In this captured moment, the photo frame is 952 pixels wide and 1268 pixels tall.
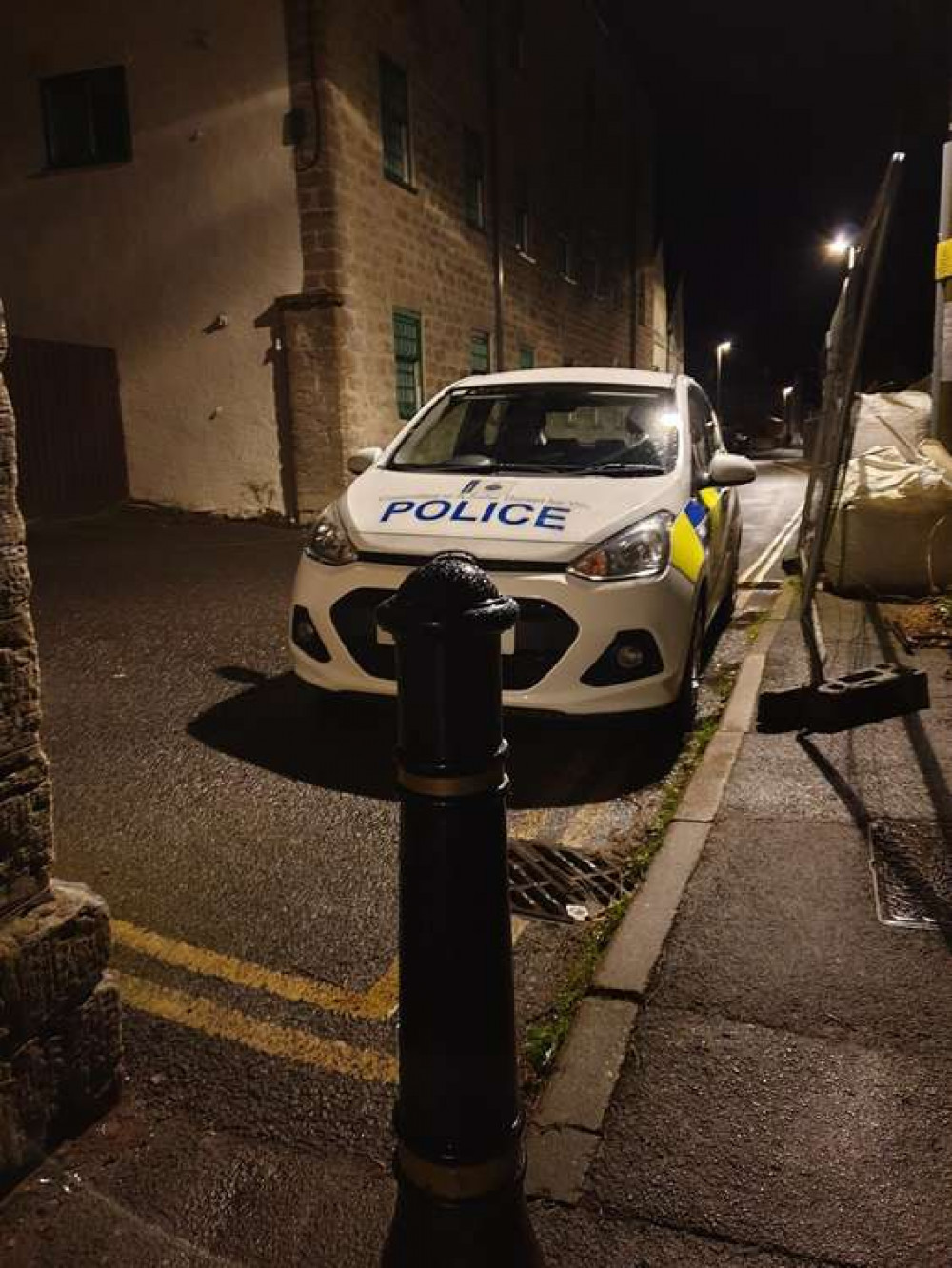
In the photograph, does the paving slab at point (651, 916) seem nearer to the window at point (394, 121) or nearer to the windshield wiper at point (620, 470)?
the windshield wiper at point (620, 470)

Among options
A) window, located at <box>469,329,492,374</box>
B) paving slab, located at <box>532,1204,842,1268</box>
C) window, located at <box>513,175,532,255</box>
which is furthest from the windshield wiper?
window, located at <box>513,175,532,255</box>

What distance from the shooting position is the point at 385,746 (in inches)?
181

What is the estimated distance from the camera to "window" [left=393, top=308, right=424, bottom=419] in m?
15.1

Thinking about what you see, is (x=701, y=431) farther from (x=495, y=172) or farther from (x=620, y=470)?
(x=495, y=172)

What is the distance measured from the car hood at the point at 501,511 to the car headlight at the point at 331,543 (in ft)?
0.15

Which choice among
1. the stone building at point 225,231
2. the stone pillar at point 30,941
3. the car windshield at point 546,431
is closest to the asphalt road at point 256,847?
the stone pillar at point 30,941

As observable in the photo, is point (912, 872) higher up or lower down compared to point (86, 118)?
lower down

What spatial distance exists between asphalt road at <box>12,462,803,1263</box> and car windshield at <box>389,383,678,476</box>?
4.64 ft

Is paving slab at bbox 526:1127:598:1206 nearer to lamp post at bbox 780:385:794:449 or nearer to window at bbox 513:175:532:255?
window at bbox 513:175:532:255

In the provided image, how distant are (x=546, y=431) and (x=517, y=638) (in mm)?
2055

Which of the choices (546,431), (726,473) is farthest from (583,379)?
(726,473)

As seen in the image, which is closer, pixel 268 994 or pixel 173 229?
pixel 268 994

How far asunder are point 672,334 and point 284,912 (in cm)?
3972

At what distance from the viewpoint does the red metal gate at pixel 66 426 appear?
1277 centimetres
